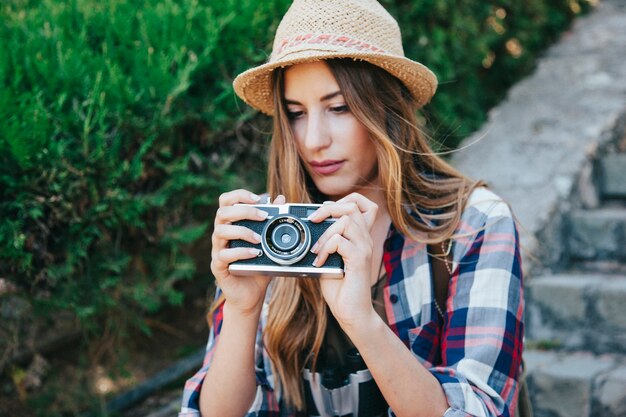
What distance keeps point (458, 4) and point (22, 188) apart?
9.42 feet

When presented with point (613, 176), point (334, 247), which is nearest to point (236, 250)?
point (334, 247)

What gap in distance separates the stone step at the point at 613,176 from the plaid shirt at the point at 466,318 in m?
2.20

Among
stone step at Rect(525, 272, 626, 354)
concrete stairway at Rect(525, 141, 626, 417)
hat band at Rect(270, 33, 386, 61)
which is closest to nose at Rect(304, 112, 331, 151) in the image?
hat band at Rect(270, 33, 386, 61)

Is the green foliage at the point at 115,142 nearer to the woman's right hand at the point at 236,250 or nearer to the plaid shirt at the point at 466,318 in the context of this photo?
the plaid shirt at the point at 466,318

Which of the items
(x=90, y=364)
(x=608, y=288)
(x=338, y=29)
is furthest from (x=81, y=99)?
(x=608, y=288)

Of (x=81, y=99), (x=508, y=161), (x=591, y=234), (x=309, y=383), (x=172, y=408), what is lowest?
(x=172, y=408)

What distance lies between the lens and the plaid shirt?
1.84 metres

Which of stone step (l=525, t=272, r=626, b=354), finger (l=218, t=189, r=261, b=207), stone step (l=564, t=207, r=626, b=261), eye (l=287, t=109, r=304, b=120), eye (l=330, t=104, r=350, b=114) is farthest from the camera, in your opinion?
stone step (l=564, t=207, r=626, b=261)

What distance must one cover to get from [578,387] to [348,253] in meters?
1.62

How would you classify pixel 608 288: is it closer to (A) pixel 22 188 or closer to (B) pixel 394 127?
(B) pixel 394 127

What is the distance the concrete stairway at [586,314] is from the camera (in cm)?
280

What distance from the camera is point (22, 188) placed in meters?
2.22

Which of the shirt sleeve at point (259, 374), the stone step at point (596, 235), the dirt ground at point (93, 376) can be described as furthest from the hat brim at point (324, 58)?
the stone step at point (596, 235)

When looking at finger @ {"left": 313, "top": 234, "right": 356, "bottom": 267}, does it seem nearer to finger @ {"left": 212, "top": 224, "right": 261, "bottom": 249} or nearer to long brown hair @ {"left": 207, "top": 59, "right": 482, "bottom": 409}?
finger @ {"left": 212, "top": 224, "right": 261, "bottom": 249}
